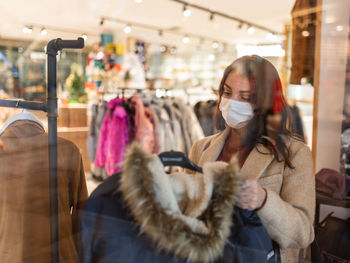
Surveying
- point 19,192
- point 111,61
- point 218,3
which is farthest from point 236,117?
point 111,61

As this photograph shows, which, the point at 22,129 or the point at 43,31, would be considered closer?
the point at 22,129

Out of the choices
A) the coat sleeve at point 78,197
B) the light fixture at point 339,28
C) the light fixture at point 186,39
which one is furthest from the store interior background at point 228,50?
the light fixture at point 186,39

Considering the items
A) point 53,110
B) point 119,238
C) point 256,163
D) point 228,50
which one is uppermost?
point 228,50

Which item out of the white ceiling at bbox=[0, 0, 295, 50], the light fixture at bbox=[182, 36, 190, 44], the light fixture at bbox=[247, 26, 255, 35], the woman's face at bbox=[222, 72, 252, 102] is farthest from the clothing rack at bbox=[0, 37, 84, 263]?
the light fixture at bbox=[182, 36, 190, 44]

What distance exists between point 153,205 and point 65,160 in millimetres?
410

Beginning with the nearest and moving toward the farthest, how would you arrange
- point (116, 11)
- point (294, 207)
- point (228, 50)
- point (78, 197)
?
point (294, 207) → point (78, 197) → point (228, 50) → point (116, 11)

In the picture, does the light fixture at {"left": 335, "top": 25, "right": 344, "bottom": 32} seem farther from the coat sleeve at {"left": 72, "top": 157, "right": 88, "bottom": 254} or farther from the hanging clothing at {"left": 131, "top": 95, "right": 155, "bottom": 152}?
the coat sleeve at {"left": 72, "top": 157, "right": 88, "bottom": 254}

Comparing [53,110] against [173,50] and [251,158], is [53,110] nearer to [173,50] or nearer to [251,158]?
[251,158]

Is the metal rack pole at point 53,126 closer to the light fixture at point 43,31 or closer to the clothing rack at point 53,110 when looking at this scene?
the clothing rack at point 53,110

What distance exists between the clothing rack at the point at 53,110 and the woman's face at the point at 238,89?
41 cm

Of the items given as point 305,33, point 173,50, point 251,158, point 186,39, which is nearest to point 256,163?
point 251,158

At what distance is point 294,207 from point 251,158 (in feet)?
0.56

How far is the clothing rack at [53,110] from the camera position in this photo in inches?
37.0

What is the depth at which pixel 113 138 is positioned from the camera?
153cm
